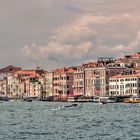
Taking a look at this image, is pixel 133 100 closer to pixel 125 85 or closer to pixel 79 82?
pixel 125 85

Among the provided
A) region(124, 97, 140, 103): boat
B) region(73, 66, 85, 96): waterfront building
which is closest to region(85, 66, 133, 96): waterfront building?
region(73, 66, 85, 96): waterfront building

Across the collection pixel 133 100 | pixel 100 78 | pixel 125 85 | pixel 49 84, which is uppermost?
pixel 100 78

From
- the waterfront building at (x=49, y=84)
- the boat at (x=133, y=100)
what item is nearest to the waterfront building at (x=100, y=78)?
the boat at (x=133, y=100)

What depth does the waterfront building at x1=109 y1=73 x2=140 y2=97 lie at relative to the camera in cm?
13438

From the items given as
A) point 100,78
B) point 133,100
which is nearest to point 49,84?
point 100,78

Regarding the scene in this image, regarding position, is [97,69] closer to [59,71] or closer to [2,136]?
[59,71]

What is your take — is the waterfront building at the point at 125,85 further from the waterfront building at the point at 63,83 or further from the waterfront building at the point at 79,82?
the waterfront building at the point at 63,83

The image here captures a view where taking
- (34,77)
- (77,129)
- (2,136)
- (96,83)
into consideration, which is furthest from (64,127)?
(34,77)

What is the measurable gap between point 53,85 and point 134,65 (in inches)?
1011

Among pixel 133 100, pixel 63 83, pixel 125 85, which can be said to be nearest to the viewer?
pixel 133 100

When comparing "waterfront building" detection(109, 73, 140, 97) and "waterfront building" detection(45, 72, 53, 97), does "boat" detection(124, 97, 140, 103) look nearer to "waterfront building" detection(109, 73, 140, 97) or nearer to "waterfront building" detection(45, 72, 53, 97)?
"waterfront building" detection(109, 73, 140, 97)

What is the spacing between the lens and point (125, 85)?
13825 centimetres

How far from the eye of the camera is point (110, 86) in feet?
472

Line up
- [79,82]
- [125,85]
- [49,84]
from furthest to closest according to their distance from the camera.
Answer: [49,84] → [79,82] → [125,85]
